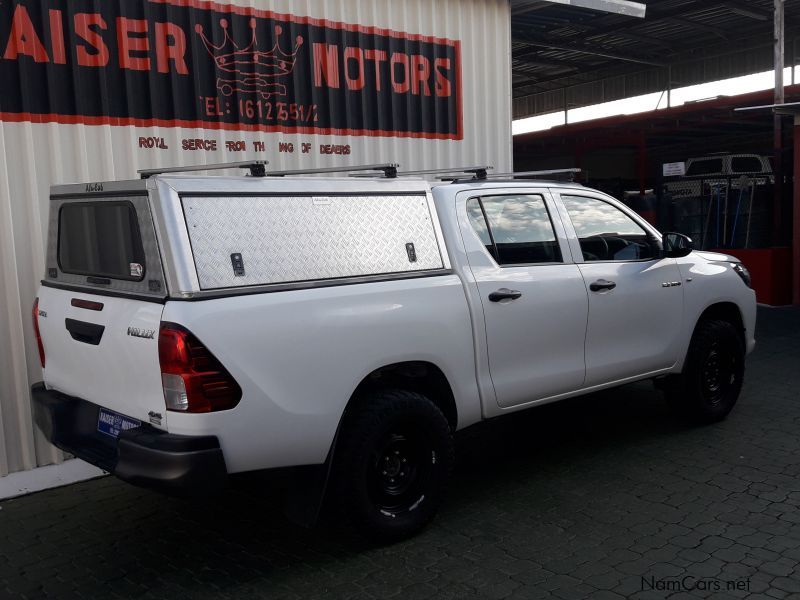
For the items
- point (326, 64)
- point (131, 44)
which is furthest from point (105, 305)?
point (326, 64)

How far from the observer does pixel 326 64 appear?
7.02 metres

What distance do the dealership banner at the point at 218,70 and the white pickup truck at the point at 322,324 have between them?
1.58m

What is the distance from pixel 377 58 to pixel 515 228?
311 cm

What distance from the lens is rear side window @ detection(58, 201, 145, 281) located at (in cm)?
383

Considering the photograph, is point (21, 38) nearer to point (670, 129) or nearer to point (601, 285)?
point (601, 285)

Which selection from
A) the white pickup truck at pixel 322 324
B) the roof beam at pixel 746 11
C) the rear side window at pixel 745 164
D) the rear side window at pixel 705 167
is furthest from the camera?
the rear side window at pixel 705 167

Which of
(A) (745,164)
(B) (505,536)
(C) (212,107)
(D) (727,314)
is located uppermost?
(C) (212,107)

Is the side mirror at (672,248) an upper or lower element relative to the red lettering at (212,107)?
lower

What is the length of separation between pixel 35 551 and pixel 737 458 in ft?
14.5

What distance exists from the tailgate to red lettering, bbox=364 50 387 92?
363 cm

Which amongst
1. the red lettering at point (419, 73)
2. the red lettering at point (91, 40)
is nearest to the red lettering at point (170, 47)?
the red lettering at point (91, 40)

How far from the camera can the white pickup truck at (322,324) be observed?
3.54 m

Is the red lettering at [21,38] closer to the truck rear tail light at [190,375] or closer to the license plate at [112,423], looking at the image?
the license plate at [112,423]

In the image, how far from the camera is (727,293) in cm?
609
